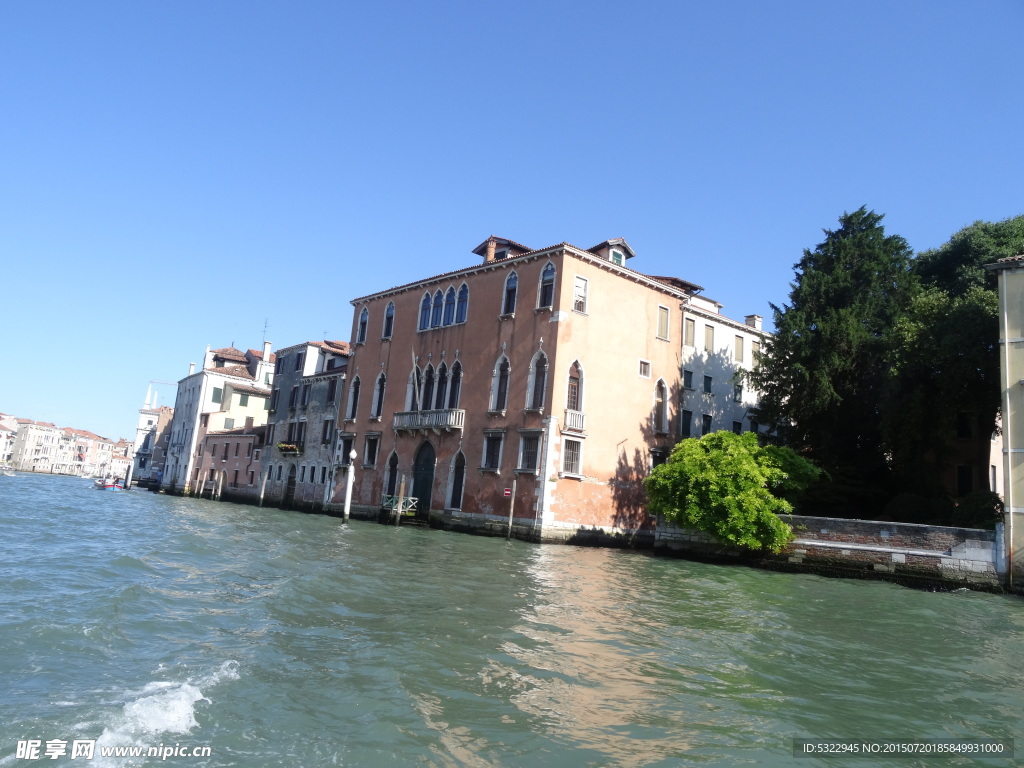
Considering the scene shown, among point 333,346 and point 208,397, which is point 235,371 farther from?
point 333,346

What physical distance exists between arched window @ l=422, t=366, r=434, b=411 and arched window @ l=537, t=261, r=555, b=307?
6200 mm

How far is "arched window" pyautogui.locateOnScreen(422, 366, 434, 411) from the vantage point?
2889 cm

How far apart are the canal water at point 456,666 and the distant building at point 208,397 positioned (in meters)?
37.7

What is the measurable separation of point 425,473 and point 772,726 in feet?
76.2

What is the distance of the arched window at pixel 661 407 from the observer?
26.8 m

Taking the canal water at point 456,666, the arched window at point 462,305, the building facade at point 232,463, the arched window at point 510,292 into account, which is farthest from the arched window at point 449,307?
the building facade at point 232,463

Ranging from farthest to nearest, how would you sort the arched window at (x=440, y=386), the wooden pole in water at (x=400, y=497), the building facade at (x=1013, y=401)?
the arched window at (x=440, y=386) < the wooden pole in water at (x=400, y=497) < the building facade at (x=1013, y=401)

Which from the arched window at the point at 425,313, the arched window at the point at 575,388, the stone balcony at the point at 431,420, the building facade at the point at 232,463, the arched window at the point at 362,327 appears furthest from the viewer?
the building facade at the point at 232,463

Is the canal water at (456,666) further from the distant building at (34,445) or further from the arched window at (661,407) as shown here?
the distant building at (34,445)

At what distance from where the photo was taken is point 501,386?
85.0 ft

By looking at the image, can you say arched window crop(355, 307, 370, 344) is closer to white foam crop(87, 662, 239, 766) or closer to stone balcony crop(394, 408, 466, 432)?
stone balcony crop(394, 408, 466, 432)

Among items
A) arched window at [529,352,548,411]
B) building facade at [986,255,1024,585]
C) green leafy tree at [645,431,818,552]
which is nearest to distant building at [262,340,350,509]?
arched window at [529,352,548,411]

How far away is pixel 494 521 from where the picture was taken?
79.3ft

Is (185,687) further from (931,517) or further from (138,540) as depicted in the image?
(931,517)
